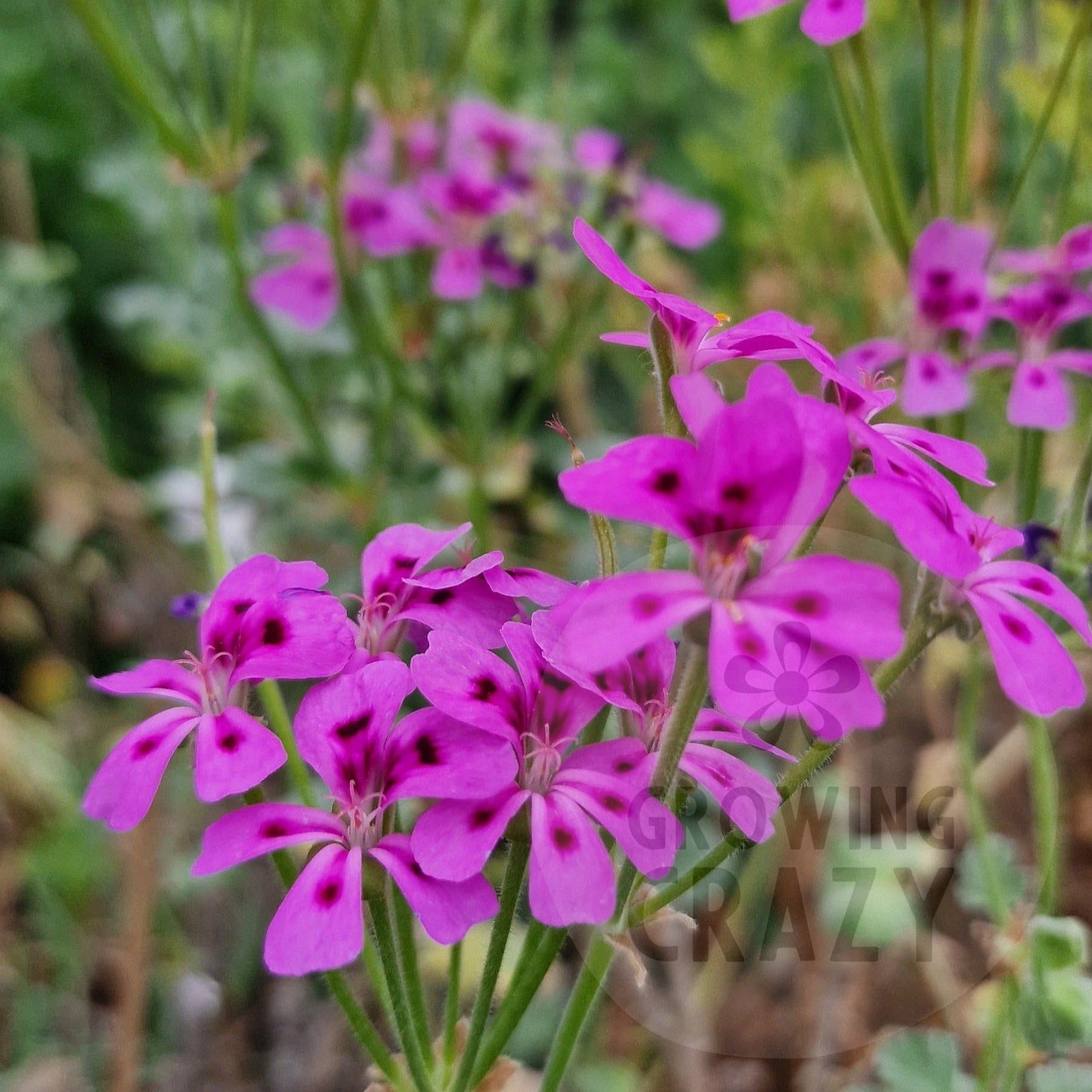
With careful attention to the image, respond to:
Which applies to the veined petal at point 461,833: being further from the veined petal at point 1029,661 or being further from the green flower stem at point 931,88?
the green flower stem at point 931,88

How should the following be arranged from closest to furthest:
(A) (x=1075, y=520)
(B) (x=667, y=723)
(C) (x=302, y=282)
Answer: (B) (x=667, y=723), (A) (x=1075, y=520), (C) (x=302, y=282)

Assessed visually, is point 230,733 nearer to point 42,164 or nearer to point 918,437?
point 918,437

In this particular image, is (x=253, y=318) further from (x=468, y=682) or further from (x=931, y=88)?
(x=468, y=682)

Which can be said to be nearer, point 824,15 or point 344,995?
point 344,995

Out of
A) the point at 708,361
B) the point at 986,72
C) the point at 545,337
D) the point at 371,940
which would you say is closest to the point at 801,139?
the point at 986,72

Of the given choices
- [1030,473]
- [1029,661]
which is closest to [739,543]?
[1029,661]

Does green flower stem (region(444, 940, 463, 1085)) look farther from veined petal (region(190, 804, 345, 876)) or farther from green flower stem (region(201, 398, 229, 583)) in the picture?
green flower stem (region(201, 398, 229, 583))
